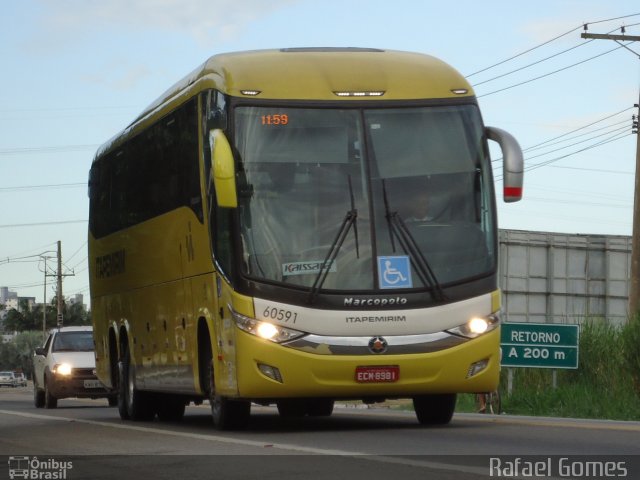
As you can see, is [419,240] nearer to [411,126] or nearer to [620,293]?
[411,126]

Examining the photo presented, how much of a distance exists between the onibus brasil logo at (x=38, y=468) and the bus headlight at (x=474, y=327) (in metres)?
4.80

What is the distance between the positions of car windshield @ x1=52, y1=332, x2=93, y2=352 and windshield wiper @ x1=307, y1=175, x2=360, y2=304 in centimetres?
1906

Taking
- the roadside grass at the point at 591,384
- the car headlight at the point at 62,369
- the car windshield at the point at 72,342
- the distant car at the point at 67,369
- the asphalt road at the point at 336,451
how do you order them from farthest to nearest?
the car windshield at the point at 72,342
the car headlight at the point at 62,369
the distant car at the point at 67,369
the roadside grass at the point at 591,384
the asphalt road at the point at 336,451

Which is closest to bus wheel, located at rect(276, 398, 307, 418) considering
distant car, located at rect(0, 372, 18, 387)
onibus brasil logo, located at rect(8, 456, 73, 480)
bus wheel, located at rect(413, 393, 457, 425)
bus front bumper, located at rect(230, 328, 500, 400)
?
bus wheel, located at rect(413, 393, 457, 425)

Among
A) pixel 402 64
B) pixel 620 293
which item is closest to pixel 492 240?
pixel 402 64

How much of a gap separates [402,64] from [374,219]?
2041 mm

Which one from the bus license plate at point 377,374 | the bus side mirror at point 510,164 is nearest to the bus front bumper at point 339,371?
the bus license plate at point 377,374

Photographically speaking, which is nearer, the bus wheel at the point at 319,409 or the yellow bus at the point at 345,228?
the yellow bus at the point at 345,228

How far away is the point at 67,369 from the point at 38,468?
2171 centimetres

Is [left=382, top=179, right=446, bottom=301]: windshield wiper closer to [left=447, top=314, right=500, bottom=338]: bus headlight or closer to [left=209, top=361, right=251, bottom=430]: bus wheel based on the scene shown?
[left=447, top=314, right=500, bottom=338]: bus headlight

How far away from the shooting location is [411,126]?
653 inches

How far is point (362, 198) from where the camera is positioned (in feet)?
53.0

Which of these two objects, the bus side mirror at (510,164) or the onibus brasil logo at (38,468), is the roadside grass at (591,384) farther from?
the onibus brasil logo at (38,468)

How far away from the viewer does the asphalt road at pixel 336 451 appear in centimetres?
1116
